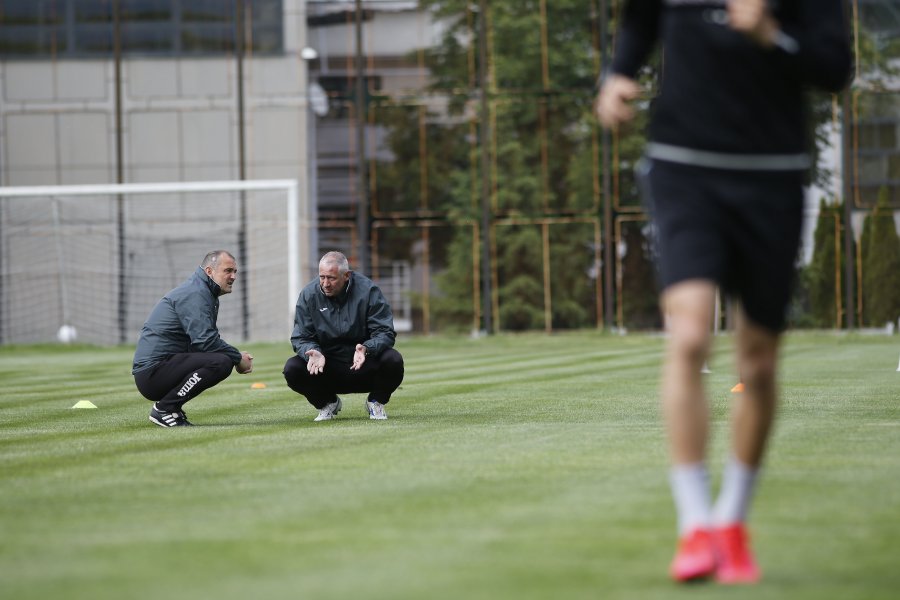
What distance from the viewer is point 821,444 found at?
8062 millimetres

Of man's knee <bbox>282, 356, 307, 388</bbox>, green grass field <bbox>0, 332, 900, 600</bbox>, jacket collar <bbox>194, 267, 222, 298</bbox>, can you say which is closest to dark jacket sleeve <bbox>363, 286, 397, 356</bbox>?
man's knee <bbox>282, 356, 307, 388</bbox>

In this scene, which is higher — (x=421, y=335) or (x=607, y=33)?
(x=607, y=33)

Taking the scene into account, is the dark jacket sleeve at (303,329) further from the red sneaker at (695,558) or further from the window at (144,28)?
the window at (144,28)

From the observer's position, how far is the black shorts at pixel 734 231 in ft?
13.9

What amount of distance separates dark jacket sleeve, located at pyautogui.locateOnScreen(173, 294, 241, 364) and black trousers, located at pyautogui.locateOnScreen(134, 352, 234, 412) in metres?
0.07

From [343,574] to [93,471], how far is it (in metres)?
3.43

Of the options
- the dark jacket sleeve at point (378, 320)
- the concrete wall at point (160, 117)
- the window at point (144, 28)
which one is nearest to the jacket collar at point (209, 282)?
the dark jacket sleeve at point (378, 320)

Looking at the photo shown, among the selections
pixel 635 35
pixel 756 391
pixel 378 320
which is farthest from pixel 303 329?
pixel 756 391

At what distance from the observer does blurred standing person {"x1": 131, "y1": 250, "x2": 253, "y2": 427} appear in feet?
34.6

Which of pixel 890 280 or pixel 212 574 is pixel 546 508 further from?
pixel 890 280

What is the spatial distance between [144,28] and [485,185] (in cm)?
873

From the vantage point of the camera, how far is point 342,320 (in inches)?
409

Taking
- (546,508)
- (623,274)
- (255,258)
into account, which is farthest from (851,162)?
(546,508)

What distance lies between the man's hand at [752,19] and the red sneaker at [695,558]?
139 centimetres
